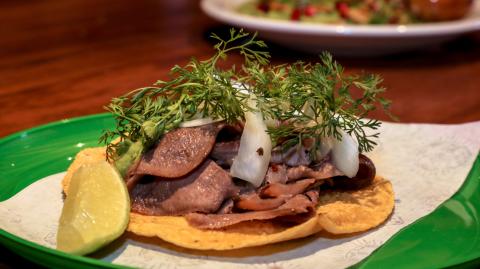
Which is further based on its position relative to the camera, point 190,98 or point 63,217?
point 190,98

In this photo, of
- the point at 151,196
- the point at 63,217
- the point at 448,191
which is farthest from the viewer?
the point at 448,191

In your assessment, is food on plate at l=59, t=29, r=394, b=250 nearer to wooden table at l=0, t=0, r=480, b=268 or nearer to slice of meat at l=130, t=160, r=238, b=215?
slice of meat at l=130, t=160, r=238, b=215

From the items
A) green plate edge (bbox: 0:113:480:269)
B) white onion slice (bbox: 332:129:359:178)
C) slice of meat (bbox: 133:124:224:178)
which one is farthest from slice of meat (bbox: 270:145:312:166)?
green plate edge (bbox: 0:113:480:269)

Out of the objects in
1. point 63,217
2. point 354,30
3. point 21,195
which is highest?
point 63,217

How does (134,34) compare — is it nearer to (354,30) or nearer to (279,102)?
(354,30)

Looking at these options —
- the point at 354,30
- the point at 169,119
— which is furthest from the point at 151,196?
the point at 354,30

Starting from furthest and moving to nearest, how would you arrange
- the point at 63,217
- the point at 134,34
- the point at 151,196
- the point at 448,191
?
the point at 134,34 < the point at 448,191 < the point at 151,196 < the point at 63,217
